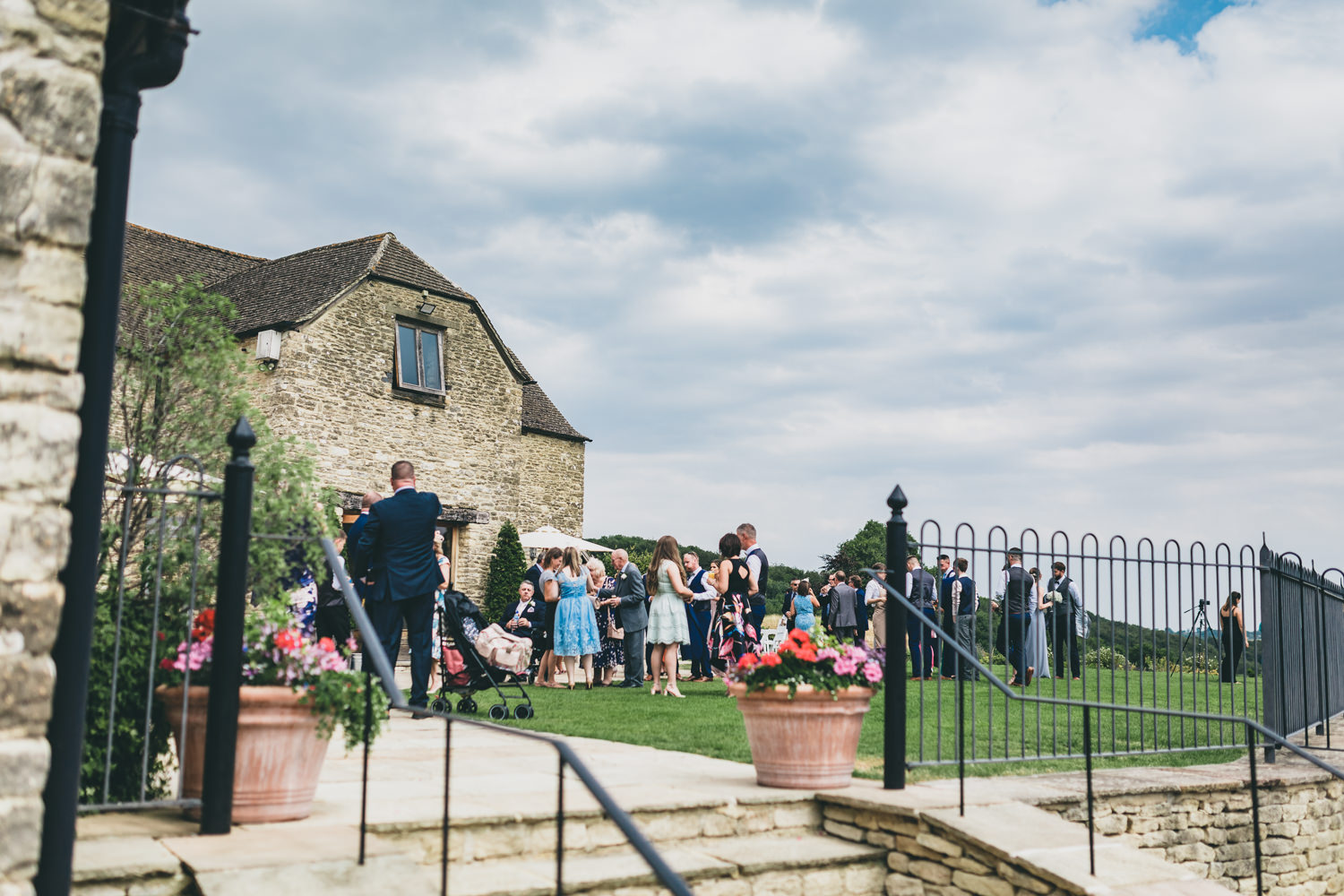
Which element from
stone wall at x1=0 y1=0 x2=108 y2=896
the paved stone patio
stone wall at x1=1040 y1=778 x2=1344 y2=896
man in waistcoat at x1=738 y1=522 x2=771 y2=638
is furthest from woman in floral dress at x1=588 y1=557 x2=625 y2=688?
stone wall at x1=0 y1=0 x2=108 y2=896

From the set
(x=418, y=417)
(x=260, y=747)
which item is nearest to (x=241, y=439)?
(x=260, y=747)

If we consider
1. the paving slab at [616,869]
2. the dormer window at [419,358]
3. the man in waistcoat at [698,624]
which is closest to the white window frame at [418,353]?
the dormer window at [419,358]

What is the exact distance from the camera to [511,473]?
23.3 meters

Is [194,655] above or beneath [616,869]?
above

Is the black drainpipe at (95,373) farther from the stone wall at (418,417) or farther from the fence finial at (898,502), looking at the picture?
the stone wall at (418,417)

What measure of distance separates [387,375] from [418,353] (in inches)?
40.9

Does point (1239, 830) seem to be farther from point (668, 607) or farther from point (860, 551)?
point (860, 551)

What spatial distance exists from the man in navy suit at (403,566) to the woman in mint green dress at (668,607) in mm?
2905

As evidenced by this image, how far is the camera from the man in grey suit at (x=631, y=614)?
1239 centimetres

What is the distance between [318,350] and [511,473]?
5.29m

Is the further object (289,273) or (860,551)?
(860,551)

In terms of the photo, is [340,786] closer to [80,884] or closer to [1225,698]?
[80,884]

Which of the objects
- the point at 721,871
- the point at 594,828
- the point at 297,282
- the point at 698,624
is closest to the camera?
the point at 721,871

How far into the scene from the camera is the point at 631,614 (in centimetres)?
1276
